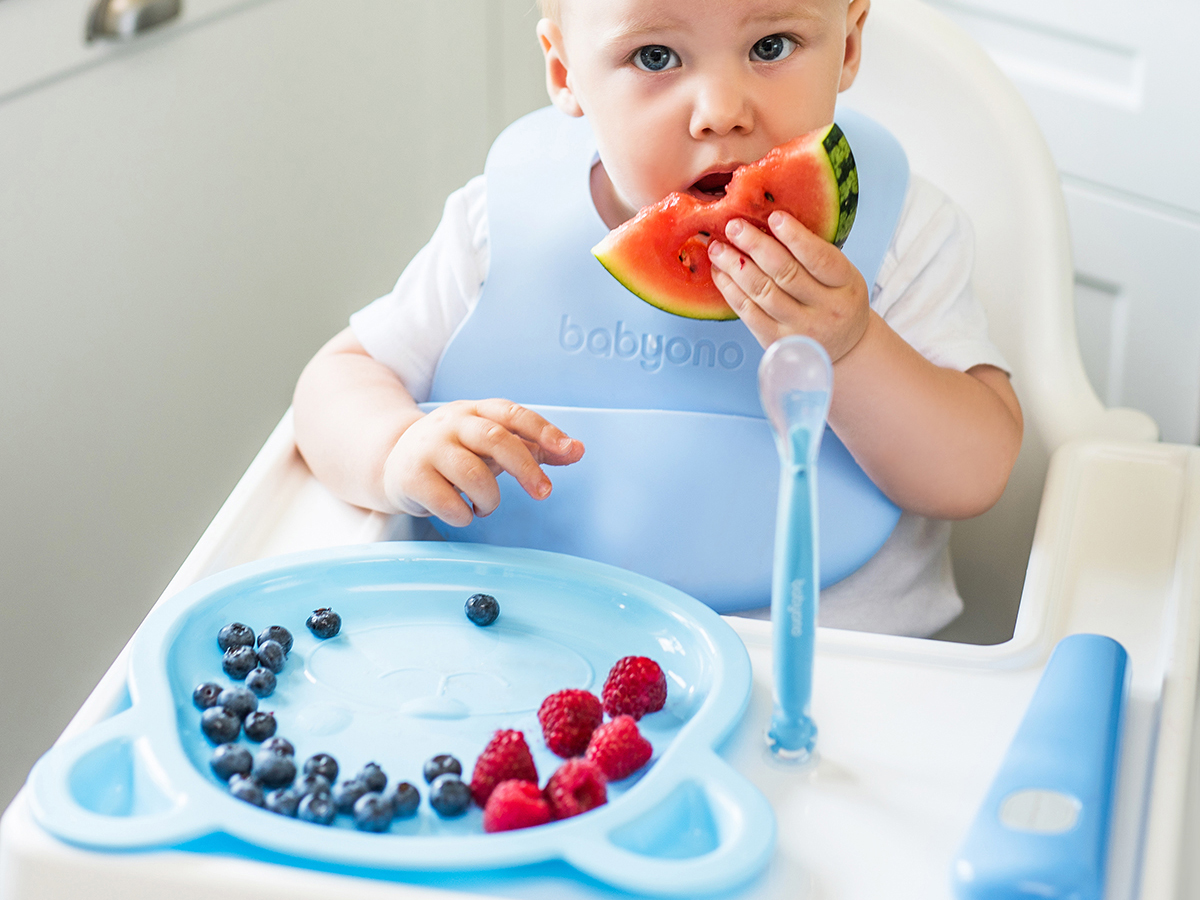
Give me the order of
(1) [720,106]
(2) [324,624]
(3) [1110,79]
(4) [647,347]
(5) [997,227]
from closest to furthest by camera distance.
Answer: (2) [324,624], (1) [720,106], (4) [647,347], (5) [997,227], (3) [1110,79]

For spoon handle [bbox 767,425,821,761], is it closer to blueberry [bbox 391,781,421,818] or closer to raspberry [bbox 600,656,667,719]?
raspberry [bbox 600,656,667,719]

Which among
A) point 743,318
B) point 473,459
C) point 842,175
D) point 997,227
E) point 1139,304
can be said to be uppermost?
point 1139,304

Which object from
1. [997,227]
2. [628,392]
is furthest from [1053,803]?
[997,227]

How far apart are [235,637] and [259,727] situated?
10 centimetres

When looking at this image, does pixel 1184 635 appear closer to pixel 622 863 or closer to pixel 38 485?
pixel 622 863

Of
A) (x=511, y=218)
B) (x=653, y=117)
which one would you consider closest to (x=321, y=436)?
(x=511, y=218)

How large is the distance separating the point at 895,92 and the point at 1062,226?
0.25 m

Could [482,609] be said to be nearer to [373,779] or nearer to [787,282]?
[373,779]

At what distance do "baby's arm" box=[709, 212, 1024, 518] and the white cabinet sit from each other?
901mm

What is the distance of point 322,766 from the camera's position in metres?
0.72

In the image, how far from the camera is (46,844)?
67 cm

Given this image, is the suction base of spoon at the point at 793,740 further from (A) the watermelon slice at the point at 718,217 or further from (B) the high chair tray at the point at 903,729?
(A) the watermelon slice at the point at 718,217

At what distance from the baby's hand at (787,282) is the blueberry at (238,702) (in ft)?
1.43

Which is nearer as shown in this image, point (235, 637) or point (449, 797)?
point (449, 797)
